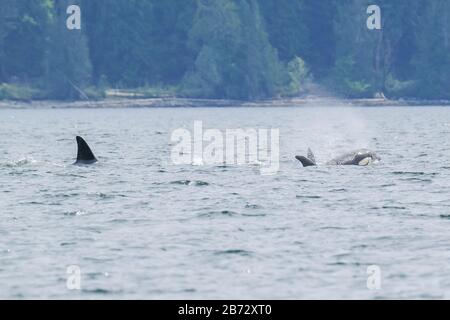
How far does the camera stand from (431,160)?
5069cm

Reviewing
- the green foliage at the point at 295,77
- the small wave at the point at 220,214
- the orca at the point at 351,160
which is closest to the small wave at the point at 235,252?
the small wave at the point at 220,214

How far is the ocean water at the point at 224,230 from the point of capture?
2250 cm

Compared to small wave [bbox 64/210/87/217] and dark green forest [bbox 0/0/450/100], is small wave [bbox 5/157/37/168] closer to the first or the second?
small wave [bbox 64/210/87/217]

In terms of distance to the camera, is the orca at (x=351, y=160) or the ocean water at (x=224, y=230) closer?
the ocean water at (x=224, y=230)

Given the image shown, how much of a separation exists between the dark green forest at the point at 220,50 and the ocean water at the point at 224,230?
118m

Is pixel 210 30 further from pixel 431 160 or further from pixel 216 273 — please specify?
pixel 216 273

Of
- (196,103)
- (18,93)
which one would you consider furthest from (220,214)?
(18,93)

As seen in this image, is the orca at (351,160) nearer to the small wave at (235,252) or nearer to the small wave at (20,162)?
the small wave at (20,162)

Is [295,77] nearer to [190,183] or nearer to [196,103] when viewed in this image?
[196,103]

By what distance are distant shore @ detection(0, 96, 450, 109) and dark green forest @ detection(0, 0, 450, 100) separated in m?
1.22

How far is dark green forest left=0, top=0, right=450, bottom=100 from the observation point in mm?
167375

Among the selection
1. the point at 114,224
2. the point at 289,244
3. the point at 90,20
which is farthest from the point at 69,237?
the point at 90,20

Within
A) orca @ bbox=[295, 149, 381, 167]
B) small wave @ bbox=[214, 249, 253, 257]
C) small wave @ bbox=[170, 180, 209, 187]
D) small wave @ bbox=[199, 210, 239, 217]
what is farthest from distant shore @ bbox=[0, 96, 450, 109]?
small wave @ bbox=[214, 249, 253, 257]

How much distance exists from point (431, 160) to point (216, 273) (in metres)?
28.6
